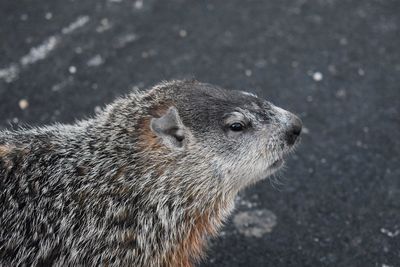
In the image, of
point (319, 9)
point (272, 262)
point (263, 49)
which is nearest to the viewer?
point (272, 262)

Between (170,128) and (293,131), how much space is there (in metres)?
0.78

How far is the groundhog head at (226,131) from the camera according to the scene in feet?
10.8

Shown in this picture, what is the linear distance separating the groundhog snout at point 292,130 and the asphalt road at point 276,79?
107 centimetres

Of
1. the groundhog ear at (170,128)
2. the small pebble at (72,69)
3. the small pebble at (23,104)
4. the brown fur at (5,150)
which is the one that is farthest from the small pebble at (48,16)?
the groundhog ear at (170,128)

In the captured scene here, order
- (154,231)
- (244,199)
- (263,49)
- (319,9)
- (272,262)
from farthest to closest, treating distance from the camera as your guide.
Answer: (319,9) → (263,49) → (244,199) → (272,262) → (154,231)

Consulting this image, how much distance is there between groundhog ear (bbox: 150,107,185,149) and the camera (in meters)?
3.25

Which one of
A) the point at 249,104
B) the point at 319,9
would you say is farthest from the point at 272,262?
the point at 319,9

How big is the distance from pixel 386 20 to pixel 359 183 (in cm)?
229

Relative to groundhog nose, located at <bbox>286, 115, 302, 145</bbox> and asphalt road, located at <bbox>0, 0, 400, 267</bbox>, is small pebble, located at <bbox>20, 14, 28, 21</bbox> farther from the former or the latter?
groundhog nose, located at <bbox>286, 115, 302, 145</bbox>

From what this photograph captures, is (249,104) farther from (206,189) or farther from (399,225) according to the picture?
(399,225)

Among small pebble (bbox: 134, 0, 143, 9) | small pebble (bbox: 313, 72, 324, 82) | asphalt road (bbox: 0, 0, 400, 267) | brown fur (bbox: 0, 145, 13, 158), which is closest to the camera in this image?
brown fur (bbox: 0, 145, 13, 158)

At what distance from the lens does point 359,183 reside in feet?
15.1

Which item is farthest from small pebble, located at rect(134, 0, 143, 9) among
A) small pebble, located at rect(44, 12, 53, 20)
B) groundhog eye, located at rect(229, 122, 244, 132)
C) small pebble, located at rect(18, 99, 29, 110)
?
groundhog eye, located at rect(229, 122, 244, 132)

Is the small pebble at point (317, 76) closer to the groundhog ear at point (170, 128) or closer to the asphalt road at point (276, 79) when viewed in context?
the asphalt road at point (276, 79)
